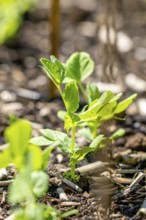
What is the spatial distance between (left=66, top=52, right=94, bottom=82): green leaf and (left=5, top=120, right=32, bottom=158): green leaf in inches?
18.9

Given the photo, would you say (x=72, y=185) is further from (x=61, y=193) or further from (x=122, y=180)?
(x=122, y=180)

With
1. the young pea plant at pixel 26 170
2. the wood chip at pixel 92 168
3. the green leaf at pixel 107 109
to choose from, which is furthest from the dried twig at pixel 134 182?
the young pea plant at pixel 26 170

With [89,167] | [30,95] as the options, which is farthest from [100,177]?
[30,95]

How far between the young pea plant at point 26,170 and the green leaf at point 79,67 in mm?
446

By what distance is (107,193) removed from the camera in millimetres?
1336

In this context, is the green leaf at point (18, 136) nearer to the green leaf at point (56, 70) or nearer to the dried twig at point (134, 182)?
the green leaf at point (56, 70)

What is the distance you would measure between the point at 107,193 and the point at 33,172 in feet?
0.96

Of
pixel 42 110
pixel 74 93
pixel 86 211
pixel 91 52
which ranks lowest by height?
pixel 86 211

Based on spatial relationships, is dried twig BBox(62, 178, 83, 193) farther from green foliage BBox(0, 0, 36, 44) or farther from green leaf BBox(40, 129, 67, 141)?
green foliage BBox(0, 0, 36, 44)

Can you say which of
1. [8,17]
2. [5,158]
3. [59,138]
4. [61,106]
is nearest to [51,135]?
[59,138]

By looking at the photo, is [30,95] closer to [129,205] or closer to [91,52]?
[91,52]

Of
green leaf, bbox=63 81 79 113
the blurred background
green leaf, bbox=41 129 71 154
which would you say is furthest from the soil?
green leaf, bbox=63 81 79 113

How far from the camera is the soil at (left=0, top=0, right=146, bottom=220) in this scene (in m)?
1.31

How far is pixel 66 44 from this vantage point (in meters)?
3.11
